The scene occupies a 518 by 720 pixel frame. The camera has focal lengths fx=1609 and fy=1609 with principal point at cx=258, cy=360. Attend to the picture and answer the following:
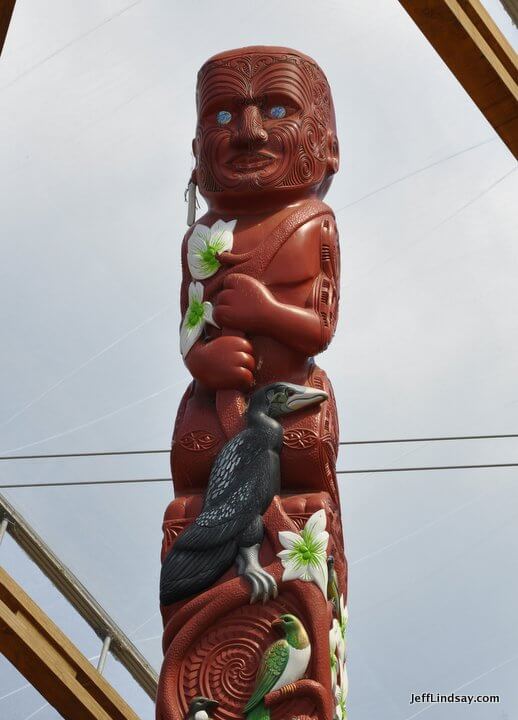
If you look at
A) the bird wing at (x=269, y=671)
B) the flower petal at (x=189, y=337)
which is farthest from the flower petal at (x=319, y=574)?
the flower petal at (x=189, y=337)

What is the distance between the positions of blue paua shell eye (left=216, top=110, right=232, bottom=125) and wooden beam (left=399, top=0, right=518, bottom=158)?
105 cm

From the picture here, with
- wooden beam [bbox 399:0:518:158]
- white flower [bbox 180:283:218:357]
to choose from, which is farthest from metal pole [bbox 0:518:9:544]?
wooden beam [bbox 399:0:518:158]

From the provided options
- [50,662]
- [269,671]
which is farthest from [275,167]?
[50,662]

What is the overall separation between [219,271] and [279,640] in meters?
1.73

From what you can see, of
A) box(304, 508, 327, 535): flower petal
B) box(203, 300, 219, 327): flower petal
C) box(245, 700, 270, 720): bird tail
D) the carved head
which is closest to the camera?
box(245, 700, 270, 720): bird tail

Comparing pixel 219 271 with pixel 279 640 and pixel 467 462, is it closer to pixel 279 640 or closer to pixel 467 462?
pixel 279 640

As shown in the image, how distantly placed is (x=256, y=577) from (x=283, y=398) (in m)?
0.79

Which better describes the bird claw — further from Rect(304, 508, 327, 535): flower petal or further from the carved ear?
the carved ear

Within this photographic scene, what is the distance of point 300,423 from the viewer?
6.64m

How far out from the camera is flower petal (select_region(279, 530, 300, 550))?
20.8ft

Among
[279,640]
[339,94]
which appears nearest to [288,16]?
[339,94]

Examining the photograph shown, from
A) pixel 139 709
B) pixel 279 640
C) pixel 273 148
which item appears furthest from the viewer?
pixel 139 709

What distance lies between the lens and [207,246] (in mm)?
7129

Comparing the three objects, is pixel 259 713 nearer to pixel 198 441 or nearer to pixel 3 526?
pixel 198 441
